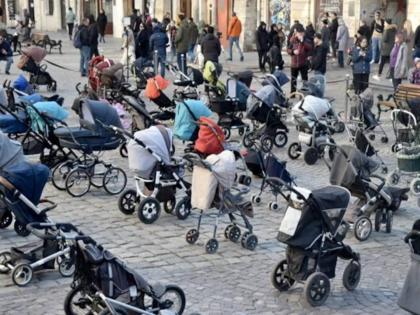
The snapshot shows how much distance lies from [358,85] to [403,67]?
135 centimetres

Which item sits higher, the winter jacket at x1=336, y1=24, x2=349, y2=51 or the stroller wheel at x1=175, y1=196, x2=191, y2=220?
the winter jacket at x1=336, y1=24, x2=349, y2=51

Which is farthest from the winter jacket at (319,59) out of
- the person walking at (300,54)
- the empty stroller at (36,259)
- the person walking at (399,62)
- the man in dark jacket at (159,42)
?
the empty stroller at (36,259)

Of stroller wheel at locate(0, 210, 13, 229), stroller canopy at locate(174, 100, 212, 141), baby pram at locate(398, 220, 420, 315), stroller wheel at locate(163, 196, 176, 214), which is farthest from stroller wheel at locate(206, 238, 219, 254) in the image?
stroller canopy at locate(174, 100, 212, 141)

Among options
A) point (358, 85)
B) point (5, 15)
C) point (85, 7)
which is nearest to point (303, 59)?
point (358, 85)

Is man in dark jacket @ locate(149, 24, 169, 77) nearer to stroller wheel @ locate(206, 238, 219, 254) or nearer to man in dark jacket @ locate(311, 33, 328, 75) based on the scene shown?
man in dark jacket @ locate(311, 33, 328, 75)

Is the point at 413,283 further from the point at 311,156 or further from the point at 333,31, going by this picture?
the point at 333,31

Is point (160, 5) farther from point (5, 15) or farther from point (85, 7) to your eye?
point (5, 15)

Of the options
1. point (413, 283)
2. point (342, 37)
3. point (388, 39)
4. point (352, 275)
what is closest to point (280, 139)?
point (352, 275)

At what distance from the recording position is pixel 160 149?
1049 centimetres

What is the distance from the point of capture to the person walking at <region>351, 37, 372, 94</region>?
19.5m

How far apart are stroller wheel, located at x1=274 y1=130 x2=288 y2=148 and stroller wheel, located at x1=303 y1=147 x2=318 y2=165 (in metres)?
1.18

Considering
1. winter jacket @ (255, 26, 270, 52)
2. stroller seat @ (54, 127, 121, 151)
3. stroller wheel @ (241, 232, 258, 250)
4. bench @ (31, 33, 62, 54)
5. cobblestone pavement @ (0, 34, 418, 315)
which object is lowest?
cobblestone pavement @ (0, 34, 418, 315)

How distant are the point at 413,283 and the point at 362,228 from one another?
3.01 metres

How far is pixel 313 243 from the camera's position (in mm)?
7984
